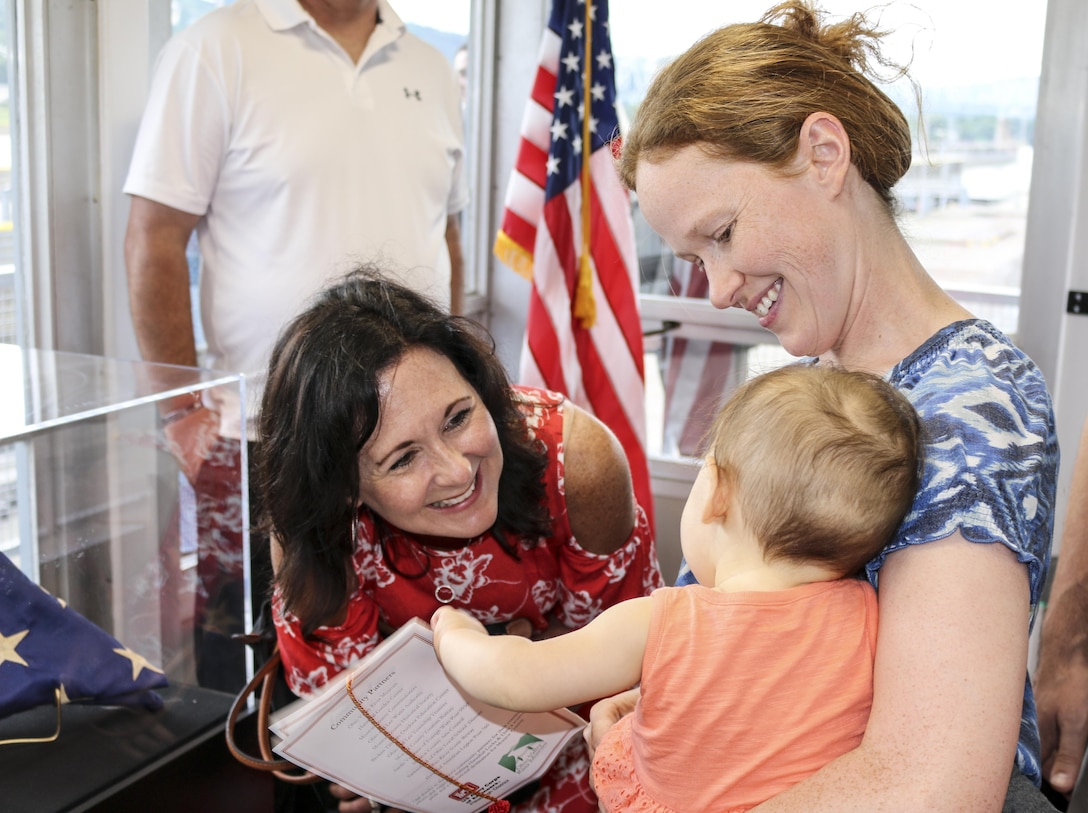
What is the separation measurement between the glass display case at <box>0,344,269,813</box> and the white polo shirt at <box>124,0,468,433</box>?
0.52 metres

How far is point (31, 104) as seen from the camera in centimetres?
212

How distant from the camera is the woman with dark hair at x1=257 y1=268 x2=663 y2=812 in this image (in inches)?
57.1

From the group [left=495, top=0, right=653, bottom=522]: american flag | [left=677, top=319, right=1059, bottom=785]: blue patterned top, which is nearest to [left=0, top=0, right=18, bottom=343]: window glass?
[left=495, top=0, right=653, bottom=522]: american flag

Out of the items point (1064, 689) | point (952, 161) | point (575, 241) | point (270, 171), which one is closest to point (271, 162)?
point (270, 171)

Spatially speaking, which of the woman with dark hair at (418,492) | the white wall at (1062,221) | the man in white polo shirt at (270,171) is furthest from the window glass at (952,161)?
the woman with dark hair at (418,492)

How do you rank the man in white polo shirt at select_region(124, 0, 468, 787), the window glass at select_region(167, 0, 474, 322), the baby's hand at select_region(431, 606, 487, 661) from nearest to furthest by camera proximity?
the baby's hand at select_region(431, 606, 487, 661), the man in white polo shirt at select_region(124, 0, 468, 787), the window glass at select_region(167, 0, 474, 322)

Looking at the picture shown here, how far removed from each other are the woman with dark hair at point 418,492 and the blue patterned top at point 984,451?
0.68 m

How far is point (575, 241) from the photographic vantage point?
10.3 feet

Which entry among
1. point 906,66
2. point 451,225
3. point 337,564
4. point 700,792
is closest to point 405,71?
point 451,225

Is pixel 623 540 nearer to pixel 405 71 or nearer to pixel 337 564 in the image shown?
pixel 337 564

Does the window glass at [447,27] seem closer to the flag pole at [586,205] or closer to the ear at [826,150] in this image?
the flag pole at [586,205]

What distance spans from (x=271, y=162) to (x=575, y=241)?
109 centimetres

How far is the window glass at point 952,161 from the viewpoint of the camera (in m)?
3.26

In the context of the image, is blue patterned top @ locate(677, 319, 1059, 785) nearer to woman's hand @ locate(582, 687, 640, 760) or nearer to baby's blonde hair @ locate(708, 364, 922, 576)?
baby's blonde hair @ locate(708, 364, 922, 576)
